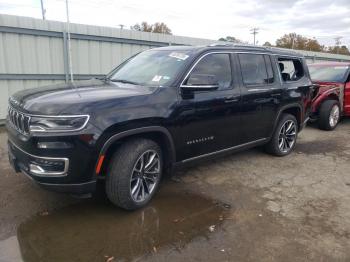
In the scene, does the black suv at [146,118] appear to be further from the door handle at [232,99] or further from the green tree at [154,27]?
the green tree at [154,27]

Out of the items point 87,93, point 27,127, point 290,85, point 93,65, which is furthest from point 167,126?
point 93,65

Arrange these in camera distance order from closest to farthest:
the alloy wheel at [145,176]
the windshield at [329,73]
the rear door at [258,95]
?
the alloy wheel at [145,176] < the rear door at [258,95] < the windshield at [329,73]

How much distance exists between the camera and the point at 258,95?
4.92 m

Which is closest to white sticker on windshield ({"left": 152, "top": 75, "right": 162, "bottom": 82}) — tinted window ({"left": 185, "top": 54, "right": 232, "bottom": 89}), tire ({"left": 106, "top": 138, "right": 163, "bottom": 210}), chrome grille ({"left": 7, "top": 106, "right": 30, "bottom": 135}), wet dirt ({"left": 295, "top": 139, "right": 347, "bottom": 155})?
tinted window ({"left": 185, "top": 54, "right": 232, "bottom": 89})

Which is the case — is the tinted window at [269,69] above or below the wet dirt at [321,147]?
above

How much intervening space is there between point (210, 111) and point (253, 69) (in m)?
1.31

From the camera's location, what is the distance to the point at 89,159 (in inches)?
123

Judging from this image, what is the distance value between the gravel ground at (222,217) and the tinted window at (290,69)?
5.41 feet

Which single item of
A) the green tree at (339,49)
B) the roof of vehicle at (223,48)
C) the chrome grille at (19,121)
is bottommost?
the chrome grille at (19,121)

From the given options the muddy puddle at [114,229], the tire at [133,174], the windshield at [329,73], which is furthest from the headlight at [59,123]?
the windshield at [329,73]

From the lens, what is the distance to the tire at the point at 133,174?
3379 millimetres

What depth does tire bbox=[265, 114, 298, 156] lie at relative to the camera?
568cm

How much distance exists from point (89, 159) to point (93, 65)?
21.9 ft

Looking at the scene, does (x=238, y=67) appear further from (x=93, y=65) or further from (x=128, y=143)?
(x=93, y=65)
